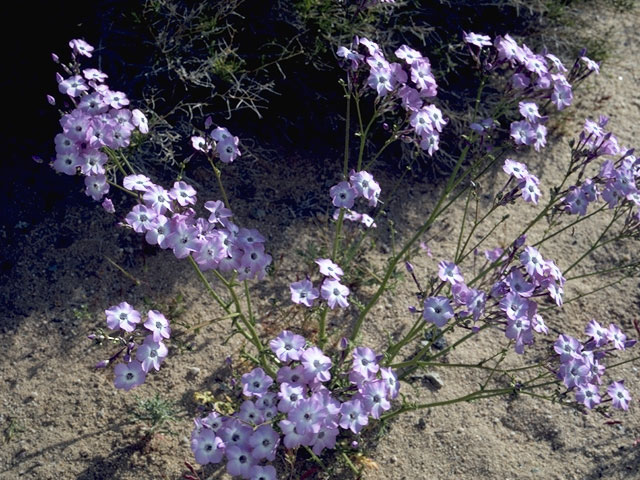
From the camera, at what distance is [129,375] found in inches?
108

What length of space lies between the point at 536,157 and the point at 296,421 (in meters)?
3.17

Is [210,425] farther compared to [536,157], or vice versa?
[536,157]

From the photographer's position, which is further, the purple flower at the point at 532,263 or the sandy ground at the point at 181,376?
the sandy ground at the point at 181,376

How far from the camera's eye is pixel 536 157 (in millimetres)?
5000

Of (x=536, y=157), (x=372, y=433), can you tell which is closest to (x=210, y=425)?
(x=372, y=433)

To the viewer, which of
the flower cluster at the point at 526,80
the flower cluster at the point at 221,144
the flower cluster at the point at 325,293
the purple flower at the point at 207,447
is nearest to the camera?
the purple flower at the point at 207,447

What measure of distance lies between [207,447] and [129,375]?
409 millimetres

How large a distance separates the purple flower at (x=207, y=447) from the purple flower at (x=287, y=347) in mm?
365

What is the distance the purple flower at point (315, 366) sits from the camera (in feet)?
8.52

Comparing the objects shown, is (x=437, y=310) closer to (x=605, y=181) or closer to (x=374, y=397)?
(x=374, y=397)

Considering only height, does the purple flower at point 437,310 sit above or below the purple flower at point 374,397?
above

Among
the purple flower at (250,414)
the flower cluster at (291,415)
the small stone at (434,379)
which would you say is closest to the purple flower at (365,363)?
the flower cluster at (291,415)

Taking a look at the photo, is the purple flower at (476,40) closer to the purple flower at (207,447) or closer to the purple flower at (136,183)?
the purple flower at (136,183)

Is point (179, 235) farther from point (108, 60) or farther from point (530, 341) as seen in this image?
point (108, 60)
